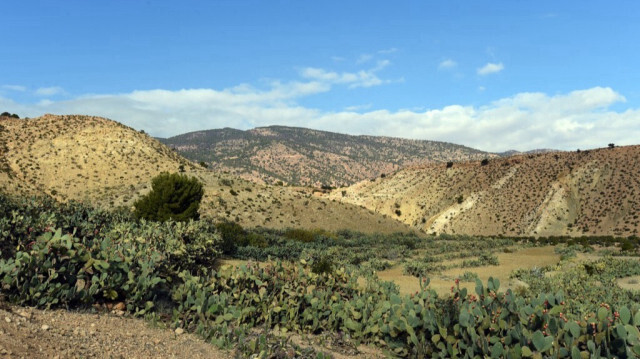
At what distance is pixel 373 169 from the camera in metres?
156

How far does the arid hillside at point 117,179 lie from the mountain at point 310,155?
195ft

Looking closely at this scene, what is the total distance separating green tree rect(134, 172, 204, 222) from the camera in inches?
1296

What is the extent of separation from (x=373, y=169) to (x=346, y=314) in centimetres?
14870

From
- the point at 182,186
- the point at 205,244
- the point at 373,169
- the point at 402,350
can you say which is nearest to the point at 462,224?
the point at 182,186

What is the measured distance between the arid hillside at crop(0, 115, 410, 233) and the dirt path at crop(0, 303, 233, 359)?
4291 cm

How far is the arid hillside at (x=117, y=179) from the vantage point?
170 feet

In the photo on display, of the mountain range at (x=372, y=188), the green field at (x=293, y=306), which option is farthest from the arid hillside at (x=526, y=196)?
the green field at (x=293, y=306)

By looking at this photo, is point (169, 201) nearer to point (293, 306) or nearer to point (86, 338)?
point (293, 306)

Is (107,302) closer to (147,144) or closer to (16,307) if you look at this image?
(16,307)

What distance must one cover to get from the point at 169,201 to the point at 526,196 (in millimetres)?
62787

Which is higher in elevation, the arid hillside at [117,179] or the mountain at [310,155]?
the mountain at [310,155]

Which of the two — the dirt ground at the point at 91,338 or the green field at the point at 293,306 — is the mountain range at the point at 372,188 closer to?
the green field at the point at 293,306

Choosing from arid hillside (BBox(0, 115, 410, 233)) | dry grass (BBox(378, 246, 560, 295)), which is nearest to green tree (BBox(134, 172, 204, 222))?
arid hillside (BBox(0, 115, 410, 233))

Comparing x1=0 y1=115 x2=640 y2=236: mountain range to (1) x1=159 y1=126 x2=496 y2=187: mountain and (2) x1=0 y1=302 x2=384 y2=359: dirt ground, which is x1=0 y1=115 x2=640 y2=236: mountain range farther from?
(2) x1=0 y1=302 x2=384 y2=359: dirt ground
